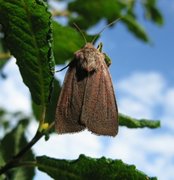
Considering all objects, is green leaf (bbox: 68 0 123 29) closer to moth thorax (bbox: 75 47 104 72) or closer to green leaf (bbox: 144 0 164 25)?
green leaf (bbox: 144 0 164 25)

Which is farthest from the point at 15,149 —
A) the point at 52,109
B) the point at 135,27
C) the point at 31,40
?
the point at 135,27

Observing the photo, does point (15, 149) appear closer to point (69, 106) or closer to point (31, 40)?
point (69, 106)

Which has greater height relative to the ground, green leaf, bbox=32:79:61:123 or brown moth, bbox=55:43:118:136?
brown moth, bbox=55:43:118:136

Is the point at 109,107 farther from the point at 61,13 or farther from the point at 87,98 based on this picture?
the point at 61,13

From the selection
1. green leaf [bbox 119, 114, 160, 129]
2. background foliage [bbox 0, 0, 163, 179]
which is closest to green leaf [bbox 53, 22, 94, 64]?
background foliage [bbox 0, 0, 163, 179]

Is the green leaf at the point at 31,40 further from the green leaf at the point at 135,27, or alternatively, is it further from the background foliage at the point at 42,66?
the green leaf at the point at 135,27

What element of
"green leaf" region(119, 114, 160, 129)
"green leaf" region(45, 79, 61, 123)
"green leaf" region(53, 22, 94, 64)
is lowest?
"green leaf" region(45, 79, 61, 123)

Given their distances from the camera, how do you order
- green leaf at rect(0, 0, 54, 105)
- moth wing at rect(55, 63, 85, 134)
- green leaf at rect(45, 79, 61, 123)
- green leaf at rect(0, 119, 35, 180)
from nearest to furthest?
1. green leaf at rect(0, 0, 54, 105)
2. moth wing at rect(55, 63, 85, 134)
3. green leaf at rect(45, 79, 61, 123)
4. green leaf at rect(0, 119, 35, 180)

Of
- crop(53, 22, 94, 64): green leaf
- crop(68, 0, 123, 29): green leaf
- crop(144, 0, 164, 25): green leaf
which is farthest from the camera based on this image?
crop(144, 0, 164, 25): green leaf

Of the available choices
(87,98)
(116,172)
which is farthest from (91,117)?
(116,172)

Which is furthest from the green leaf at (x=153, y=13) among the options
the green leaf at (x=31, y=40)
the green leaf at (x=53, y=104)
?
the green leaf at (x=31, y=40)
